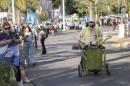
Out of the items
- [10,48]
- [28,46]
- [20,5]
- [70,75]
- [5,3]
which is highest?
[10,48]

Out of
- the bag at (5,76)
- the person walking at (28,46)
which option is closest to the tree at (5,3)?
the person walking at (28,46)

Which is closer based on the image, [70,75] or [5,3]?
[70,75]

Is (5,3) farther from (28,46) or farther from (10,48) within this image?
(10,48)

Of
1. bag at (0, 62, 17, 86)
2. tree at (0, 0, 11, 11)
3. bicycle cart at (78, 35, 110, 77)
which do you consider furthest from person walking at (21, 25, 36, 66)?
tree at (0, 0, 11, 11)

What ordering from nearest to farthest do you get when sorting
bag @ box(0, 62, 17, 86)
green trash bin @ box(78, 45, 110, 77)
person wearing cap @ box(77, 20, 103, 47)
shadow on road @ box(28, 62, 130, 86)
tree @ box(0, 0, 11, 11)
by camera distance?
1. bag @ box(0, 62, 17, 86)
2. shadow on road @ box(28, 62, 130, 86)
3. green trash bin @ box(78, 45, 110, 77)
4. person wearing cap @ box(77, 20, 103, 47)
5. tree @ box(0, 0, 11, 11)

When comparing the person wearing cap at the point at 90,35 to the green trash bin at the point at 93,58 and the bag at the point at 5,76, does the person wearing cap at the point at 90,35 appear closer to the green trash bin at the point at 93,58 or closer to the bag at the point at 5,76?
the green trash bin at the point at 93,58

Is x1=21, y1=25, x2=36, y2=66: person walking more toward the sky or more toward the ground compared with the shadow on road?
more toward the sky

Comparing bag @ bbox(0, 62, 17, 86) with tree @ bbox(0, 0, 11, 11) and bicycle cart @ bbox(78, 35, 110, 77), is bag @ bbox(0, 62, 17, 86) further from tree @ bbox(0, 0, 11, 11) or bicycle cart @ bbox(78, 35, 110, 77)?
tree @ bbox(0, 0, 11, 11)

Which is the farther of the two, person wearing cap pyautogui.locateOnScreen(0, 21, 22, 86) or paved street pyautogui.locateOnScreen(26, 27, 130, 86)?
paved street pyautogui.locateOnScreen(26, 27, 130, 86)

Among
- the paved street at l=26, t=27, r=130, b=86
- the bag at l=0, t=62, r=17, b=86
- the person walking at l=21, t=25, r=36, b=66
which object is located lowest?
the paved street at l=26, t=27, r=130, b=86

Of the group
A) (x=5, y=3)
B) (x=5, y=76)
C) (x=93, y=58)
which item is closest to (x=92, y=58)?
(x=93, y=58)

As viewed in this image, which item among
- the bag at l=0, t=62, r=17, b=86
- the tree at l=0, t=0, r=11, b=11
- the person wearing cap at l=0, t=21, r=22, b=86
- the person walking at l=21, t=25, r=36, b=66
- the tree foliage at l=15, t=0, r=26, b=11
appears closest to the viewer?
the bag at l=0, t=62, r=17, b=86

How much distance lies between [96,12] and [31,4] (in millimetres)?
19432

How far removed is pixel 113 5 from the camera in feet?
345
